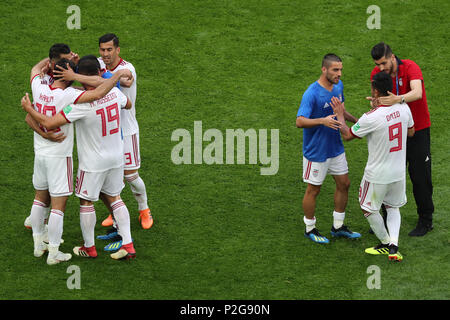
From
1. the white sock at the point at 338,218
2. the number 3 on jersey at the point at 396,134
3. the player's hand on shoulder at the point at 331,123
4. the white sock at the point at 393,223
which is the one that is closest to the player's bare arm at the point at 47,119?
the player's hand on shoulder at the point at 331,123

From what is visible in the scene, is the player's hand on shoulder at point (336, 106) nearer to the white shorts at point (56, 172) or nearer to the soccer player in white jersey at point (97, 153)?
the soccer player in white jersey at point (97, 153)

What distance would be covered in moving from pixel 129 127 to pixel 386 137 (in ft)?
9.96

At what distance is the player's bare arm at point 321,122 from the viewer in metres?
8.06

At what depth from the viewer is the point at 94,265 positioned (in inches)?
322

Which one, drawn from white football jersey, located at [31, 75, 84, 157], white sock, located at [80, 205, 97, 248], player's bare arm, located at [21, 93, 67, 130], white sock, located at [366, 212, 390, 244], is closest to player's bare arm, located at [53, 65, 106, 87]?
white football jersey, located at [31, 75, 84, 157]

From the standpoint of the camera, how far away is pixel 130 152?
352 inches

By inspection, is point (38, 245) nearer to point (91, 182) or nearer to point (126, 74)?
point (91, 182)

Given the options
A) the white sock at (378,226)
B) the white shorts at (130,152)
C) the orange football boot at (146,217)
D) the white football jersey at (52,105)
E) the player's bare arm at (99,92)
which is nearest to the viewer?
the player's bare arm at (99,92)

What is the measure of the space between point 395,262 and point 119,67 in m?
3.88

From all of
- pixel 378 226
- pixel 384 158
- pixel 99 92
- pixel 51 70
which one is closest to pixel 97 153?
pixel 99 92

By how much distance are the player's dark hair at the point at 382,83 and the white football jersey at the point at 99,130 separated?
8.87 ft

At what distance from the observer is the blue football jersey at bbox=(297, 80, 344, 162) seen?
834 cm

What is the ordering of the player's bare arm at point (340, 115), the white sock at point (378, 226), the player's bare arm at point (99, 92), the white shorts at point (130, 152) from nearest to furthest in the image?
the player's bare arm at point (99, 92) → the player's bare arm at point (340, 115) → the white sock at point (378, 226) → the white shorts at point (130, 152)

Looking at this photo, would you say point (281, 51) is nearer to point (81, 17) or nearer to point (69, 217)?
point (81, 17)
